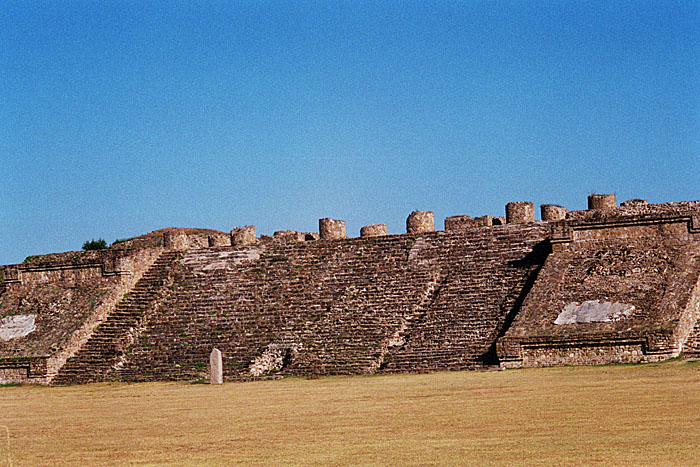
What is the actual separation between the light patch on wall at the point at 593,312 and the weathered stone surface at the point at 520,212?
768 cm

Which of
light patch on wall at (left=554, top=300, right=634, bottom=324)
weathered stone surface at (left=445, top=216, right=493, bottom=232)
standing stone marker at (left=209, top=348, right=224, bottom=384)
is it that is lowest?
standing stone marker at (left=209, top=348, right=224, bottom=384)

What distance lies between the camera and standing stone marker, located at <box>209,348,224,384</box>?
82.4 ft

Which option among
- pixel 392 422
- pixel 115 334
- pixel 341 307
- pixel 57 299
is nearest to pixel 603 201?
pixel 341 307

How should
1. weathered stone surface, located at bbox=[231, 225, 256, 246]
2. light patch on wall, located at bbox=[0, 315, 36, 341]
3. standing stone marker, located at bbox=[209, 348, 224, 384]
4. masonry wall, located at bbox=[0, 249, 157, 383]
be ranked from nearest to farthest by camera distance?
standing stone marker, located at bbox=[209, 348, 224, 384] < masonry wall, located at bbox=[0, 249, 157, 383] < light patch on wall, located at bbox=[0, 315, 36, 341] < weathered stone surface, located at bbox=[231, 225, 256, 246]

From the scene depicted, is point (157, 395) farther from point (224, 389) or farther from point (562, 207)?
point (562, 207)

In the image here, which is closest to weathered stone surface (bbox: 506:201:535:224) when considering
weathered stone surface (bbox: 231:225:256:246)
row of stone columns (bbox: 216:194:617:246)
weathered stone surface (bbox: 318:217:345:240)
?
row of stone columns (bbox: 216:194:617:246)

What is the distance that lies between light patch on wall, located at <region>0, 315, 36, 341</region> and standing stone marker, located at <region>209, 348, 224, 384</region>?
860cm

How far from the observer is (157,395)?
22547mm

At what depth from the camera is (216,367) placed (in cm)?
2519

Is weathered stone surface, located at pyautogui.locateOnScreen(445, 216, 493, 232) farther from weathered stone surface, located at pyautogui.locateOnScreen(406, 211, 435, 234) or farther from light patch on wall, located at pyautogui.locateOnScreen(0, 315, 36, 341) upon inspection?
light patch on wall, located at pyautogui.locateOnScreen(0, 315, 36, 341)

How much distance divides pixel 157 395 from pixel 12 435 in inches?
292

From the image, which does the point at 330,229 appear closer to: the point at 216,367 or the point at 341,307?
the point at 341,307

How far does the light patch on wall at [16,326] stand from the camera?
31.2 metres

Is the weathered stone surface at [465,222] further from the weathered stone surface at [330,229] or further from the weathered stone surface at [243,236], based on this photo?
the weathered stone surface at [243,236]
